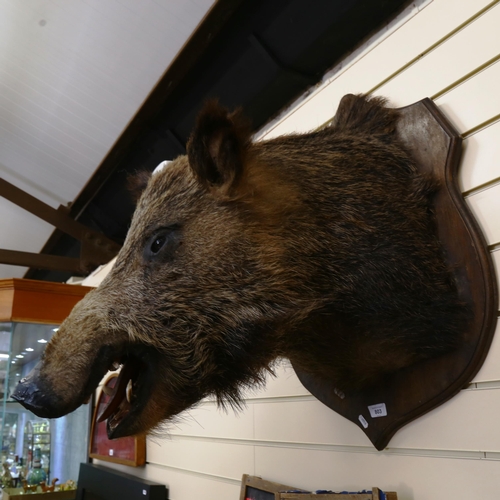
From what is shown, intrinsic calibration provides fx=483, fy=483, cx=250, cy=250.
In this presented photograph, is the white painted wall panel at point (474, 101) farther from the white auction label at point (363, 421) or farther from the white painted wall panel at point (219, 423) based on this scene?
the white painted wall panel at point (219, 423)

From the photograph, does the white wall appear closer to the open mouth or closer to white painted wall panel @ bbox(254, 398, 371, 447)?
white painted wall panel @ bbox(254, 398, 371, 447)

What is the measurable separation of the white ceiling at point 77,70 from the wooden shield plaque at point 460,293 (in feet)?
3.84

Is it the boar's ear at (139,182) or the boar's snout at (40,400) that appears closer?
the boar's snout at (40,400)

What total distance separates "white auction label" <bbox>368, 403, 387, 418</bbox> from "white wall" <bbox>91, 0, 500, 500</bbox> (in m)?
0.06

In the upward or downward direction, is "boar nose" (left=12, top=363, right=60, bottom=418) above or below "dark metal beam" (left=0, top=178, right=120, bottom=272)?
below

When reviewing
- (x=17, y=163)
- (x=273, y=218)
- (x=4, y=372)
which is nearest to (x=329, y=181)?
(x=273, y=218)

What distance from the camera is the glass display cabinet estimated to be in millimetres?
2861

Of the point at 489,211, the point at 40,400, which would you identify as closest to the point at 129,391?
the point at 40,400

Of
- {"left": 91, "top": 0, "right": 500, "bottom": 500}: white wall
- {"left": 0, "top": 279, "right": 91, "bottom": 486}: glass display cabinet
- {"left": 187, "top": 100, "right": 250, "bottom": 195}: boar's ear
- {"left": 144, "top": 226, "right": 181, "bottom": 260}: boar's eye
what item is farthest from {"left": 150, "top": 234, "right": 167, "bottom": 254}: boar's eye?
{"left": 0, "top": 279, "right": 91, "bottom": 486}: glass display cabinet

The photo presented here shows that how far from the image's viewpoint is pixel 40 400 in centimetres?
82

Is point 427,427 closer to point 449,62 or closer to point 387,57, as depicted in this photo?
point 449,62

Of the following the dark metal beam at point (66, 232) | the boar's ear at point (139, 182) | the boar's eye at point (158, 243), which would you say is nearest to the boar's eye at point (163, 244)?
the boar's eye at point (158, 243)

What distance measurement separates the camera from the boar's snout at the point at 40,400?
0.82 metres

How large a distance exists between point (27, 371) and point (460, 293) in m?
2.69
